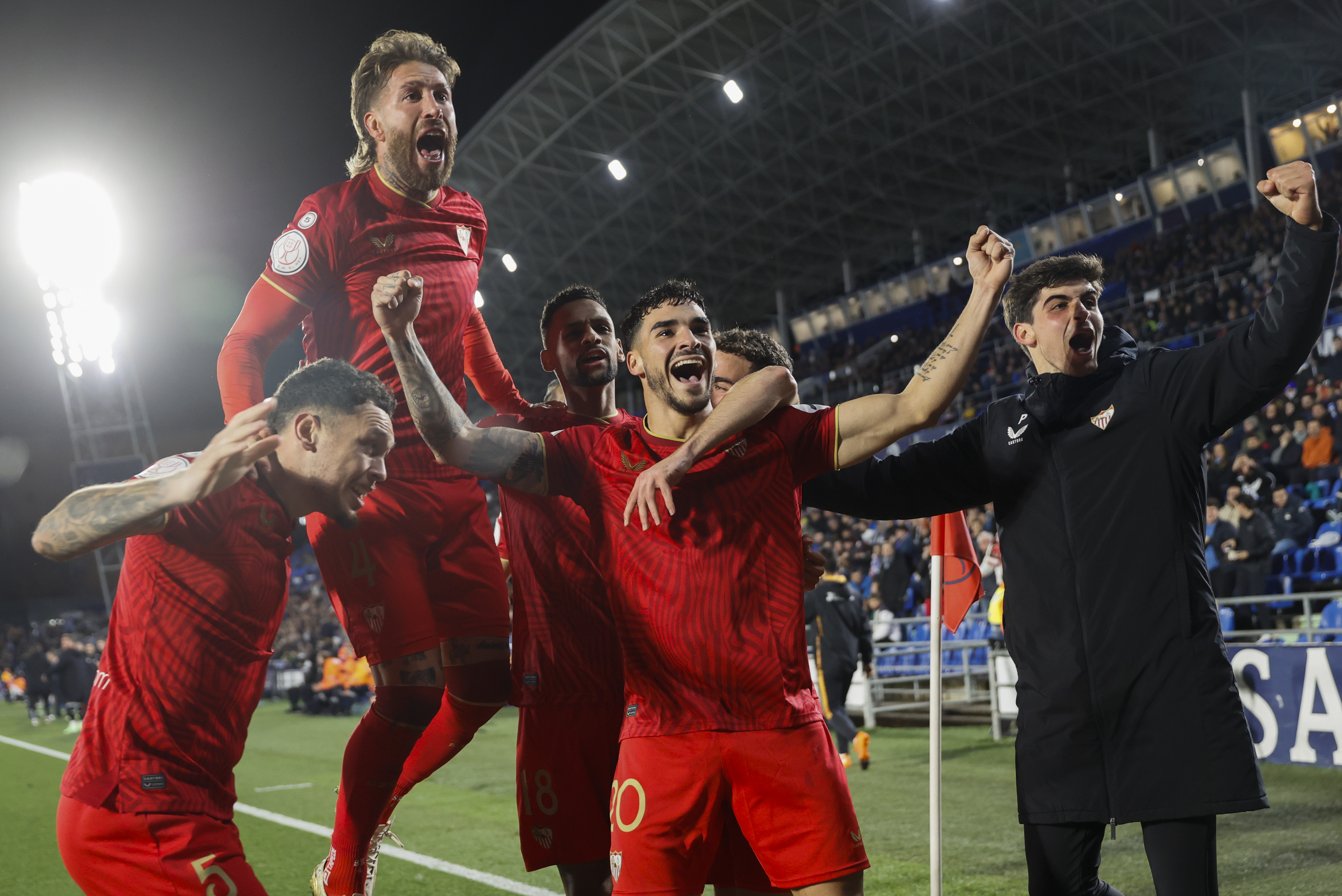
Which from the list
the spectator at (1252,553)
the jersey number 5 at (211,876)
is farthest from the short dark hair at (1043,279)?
the spectator at (1252,553)

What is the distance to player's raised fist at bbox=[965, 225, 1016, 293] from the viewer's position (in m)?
3.00

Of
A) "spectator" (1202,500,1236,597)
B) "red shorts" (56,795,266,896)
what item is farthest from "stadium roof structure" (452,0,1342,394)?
"red shorts" (56,795,266,896)

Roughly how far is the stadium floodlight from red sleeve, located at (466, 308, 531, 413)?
15.5 ft

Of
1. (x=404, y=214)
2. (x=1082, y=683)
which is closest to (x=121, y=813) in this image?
(x=404, y=214)

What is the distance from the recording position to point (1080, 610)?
3365mm

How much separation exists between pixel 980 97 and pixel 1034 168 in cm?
562

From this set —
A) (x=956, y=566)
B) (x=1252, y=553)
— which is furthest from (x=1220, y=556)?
(x=956, y=566)

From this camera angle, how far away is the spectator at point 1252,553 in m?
11.7

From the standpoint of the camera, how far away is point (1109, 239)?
32.8 m

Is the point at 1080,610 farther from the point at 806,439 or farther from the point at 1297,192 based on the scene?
the point at 1297,192

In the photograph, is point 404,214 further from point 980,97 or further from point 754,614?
point 980,97

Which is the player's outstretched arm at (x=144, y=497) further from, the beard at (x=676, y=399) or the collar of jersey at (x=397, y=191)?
the collar of jersey at (x=397, y=191)

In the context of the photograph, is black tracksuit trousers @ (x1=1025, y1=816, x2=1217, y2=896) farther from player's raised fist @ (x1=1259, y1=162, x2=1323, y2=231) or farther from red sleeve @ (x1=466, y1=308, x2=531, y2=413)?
red sleeve @ (x1=466, y1=308, x2=531, y2=413)

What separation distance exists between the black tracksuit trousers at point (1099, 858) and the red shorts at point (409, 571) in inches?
77.6
